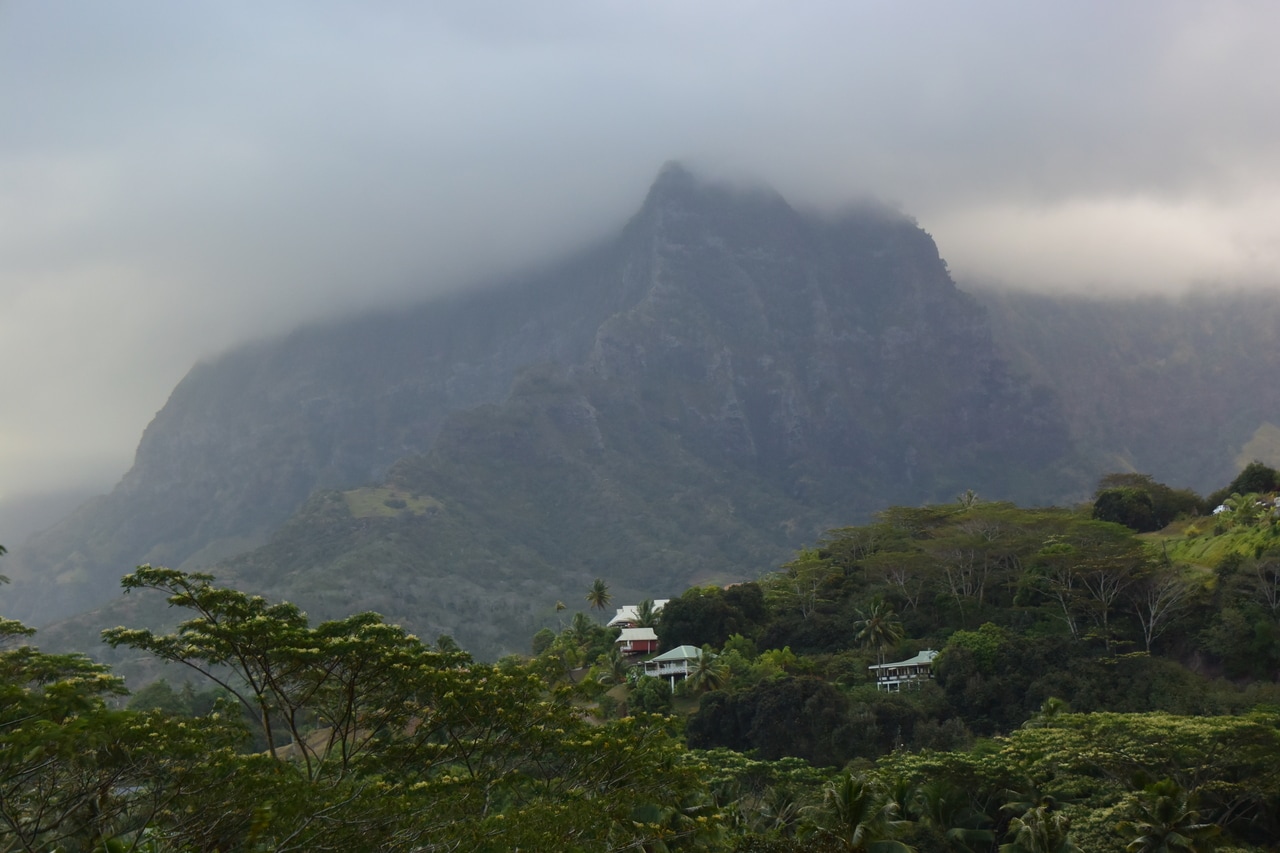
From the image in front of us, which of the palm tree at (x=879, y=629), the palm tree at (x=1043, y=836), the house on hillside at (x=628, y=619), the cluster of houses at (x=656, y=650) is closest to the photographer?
the palm tree at (x=1043, y=836)

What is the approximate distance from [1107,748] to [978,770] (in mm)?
5394

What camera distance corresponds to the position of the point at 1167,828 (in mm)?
37594

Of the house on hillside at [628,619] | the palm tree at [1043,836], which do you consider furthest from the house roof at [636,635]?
the palm tree at [1043,836]

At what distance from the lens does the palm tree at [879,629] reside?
3093 inches

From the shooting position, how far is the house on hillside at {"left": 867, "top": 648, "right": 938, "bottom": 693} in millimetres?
72562

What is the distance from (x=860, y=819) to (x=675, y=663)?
142 ft

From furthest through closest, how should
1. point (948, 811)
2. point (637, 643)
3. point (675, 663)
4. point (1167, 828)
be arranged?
point (637, 643), point (675, 663), point (948, 811), point (1167, 828)

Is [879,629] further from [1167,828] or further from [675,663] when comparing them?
[1167,828]

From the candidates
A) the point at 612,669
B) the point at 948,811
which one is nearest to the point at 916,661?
the point at 612,669

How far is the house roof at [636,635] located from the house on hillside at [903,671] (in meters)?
25.7

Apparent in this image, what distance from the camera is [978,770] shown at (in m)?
45.9

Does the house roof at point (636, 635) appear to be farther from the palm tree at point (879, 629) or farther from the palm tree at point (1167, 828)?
the palm tree at point (1167, 828)

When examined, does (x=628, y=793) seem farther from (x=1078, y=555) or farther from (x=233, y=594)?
(x=1078, y=555)

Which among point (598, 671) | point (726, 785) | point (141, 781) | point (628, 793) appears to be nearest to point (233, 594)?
point (141, 781)
